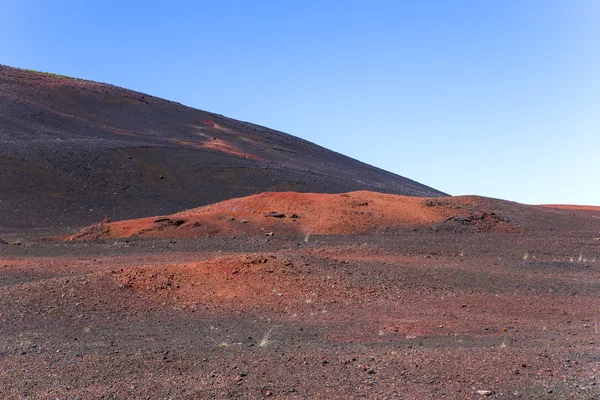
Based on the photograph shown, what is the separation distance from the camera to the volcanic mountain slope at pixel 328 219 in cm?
2630

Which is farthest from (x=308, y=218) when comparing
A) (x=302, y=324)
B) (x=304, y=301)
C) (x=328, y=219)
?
(x=302, y=324)

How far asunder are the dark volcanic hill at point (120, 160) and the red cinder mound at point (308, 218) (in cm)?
1090

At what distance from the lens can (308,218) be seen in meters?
27.4

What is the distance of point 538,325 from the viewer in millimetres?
11828

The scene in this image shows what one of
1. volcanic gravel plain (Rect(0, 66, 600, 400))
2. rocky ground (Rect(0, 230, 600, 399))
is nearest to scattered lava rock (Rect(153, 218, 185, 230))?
volcanic gravel plain (Rect(0, 66, 600, 400))

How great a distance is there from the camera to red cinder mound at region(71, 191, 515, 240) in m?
26.2

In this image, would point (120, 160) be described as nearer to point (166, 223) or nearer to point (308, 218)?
point (166, 223)

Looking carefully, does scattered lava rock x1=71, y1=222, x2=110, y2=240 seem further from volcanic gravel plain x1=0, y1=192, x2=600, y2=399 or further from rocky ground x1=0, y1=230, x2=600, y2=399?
rocky ground x1=0, y1=230, x2=600, y2=399

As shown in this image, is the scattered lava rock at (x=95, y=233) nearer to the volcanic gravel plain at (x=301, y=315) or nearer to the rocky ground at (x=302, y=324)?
the volcanic gravel plain at (x=301, y=315)

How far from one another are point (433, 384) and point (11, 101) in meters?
55.9

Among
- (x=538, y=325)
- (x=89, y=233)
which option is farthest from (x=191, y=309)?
(x=89, y=233)

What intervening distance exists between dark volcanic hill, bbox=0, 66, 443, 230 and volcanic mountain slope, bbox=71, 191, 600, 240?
10890mm

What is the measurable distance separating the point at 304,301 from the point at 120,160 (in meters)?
35.6

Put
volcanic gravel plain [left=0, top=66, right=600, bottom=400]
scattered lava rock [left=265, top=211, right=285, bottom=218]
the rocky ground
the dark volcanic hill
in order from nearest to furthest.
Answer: the rocky ground → volcanic gravel plain [left=0, top=66, right=600, bottom=400] → scattered lava rock [left=265, top=211, right=285, bottom=218] → the dark volcanic hill
